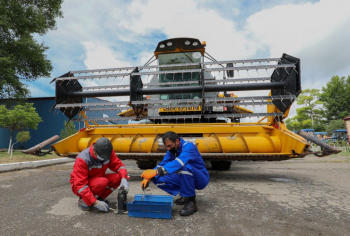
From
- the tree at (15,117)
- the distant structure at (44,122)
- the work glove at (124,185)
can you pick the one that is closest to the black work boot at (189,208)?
the work glove at (124,185)

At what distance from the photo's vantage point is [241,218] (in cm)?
230

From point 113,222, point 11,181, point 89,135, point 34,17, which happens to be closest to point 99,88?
point 89,135

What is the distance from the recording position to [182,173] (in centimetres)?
251

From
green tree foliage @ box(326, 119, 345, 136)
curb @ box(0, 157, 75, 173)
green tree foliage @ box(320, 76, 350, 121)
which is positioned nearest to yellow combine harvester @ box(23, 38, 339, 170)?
curb @ box(0, 157, 75, 173)

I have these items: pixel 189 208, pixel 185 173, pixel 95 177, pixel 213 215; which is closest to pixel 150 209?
pixel 189 208

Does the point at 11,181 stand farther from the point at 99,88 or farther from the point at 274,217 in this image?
the point at 274,217

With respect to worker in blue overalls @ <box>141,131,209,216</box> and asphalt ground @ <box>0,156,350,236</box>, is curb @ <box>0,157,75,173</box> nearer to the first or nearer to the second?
asphalt ground @ <box>0,156,350,236</box>

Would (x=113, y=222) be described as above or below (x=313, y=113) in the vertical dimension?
below

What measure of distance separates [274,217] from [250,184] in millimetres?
1607

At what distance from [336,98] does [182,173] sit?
40907 millimetres

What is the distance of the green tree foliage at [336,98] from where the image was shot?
32.8m

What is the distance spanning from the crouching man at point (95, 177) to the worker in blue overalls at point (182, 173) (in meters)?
0.45

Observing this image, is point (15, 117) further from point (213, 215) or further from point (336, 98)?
point (336, 98)

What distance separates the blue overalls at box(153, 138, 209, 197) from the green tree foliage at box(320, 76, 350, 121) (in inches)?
1522
